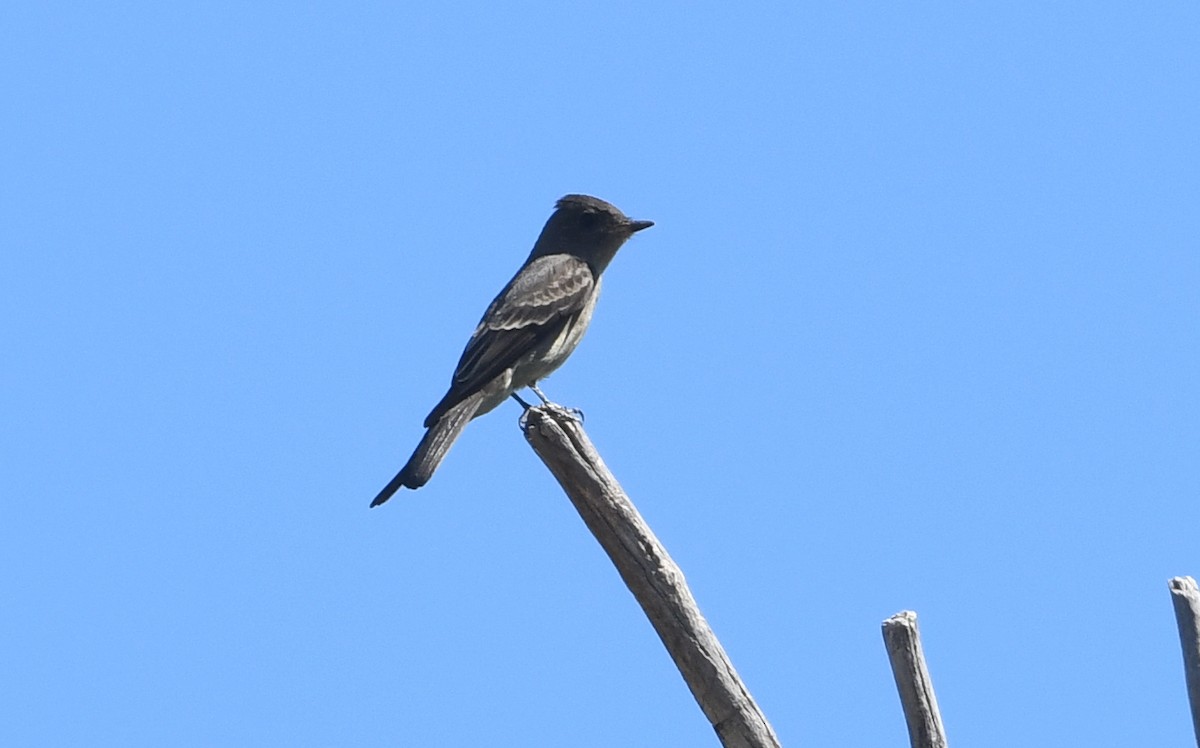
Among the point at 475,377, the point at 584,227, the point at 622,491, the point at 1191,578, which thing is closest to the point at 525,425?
the point at 622,491

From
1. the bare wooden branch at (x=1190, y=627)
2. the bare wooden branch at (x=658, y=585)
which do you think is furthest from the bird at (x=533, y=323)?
the bare wooden branch at (x=1190, y=627)

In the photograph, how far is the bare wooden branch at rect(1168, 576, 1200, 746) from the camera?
17.6 feet

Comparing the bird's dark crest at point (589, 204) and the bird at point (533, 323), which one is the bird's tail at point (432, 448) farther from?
the bird's dark crest at point (589, 204)

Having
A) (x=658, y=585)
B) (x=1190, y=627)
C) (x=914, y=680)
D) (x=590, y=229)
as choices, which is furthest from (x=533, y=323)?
(x=1190, y=627)

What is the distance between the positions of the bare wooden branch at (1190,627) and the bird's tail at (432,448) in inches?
180

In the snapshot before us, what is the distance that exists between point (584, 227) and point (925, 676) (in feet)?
22.2

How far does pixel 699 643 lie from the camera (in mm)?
6195

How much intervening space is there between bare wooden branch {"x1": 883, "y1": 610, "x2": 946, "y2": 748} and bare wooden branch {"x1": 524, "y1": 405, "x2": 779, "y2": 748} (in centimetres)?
69

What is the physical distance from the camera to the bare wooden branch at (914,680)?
18.1ft

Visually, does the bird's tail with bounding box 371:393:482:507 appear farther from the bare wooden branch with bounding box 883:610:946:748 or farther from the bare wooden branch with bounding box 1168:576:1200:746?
the bare wooden branch with bounding box 1168:576:1200:746

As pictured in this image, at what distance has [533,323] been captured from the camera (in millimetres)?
10547

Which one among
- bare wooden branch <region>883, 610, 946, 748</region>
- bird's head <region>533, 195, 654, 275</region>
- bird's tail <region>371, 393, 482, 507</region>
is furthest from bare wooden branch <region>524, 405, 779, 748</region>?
bird's head <region>533, 195, 654, 275</region>

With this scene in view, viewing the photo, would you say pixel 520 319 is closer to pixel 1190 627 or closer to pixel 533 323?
pixel 533 323

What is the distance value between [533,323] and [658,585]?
4.46 metres
